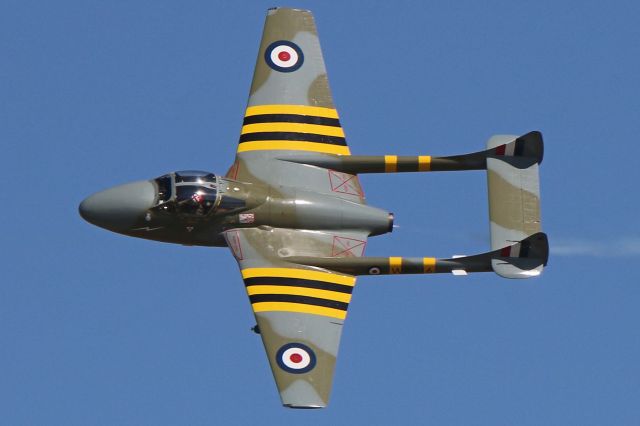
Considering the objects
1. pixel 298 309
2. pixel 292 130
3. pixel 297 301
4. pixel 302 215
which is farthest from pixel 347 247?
pixel 292 130

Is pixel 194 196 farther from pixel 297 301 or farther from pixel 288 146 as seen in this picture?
pixel 297 301

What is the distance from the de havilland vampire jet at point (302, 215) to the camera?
59.5 m

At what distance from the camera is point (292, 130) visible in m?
63.3

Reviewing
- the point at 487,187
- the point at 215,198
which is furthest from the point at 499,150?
the point at 215,198

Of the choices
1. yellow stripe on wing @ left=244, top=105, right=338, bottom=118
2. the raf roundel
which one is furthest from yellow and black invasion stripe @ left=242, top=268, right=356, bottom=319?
yellow stripe on wing @ left=244, top=105, right=338, bottom=118

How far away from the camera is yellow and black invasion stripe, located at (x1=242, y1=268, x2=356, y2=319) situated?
59781 mm

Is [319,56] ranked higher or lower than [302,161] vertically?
higher

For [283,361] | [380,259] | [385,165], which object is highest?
[385,165]

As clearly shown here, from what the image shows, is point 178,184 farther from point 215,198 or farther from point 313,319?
point 313,319

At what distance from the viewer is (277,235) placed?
6134 cm

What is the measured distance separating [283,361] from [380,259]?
4841 millimetres

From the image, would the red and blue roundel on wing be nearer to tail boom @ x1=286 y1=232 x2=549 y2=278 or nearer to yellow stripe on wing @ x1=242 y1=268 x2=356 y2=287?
tail boom @ x1=286 y1=232 x2=549 y2=278

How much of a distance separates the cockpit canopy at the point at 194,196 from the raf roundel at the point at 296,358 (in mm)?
5375

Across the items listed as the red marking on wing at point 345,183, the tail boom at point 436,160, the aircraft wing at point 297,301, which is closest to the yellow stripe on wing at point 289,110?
the tail boom at point 436,160
